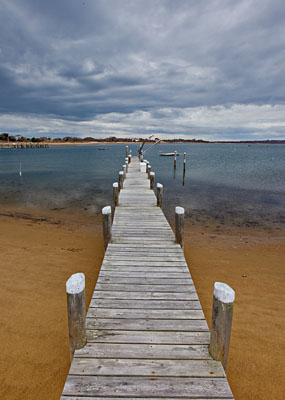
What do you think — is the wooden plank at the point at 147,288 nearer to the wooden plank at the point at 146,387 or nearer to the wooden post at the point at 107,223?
the wooden plank at the point at 146,387

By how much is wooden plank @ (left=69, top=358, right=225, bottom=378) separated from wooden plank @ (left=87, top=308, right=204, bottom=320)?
794 mm

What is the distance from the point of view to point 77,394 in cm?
263

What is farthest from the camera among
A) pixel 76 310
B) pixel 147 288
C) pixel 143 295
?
pixel 147 288

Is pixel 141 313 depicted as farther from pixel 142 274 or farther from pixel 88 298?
pixel 88 298

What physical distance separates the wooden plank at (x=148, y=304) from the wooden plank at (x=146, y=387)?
1262 millimetres

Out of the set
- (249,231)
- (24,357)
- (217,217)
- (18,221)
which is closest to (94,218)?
(18,221)

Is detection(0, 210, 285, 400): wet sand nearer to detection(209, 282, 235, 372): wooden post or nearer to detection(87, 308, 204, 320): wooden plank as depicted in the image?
detection(87, 308, 204, 320): wooden plank

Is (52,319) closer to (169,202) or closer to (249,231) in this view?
(249,231)

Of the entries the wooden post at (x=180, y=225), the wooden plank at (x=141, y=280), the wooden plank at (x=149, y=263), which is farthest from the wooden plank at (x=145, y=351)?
the wooden post at (x=180, y=225)

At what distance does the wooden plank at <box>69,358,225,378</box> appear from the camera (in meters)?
2.87

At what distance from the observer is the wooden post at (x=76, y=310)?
9.99 feet

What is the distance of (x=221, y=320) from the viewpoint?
3010 millimetres

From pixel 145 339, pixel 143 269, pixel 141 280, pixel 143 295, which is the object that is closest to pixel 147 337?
pixel 145 339

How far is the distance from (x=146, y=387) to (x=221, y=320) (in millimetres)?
1244
